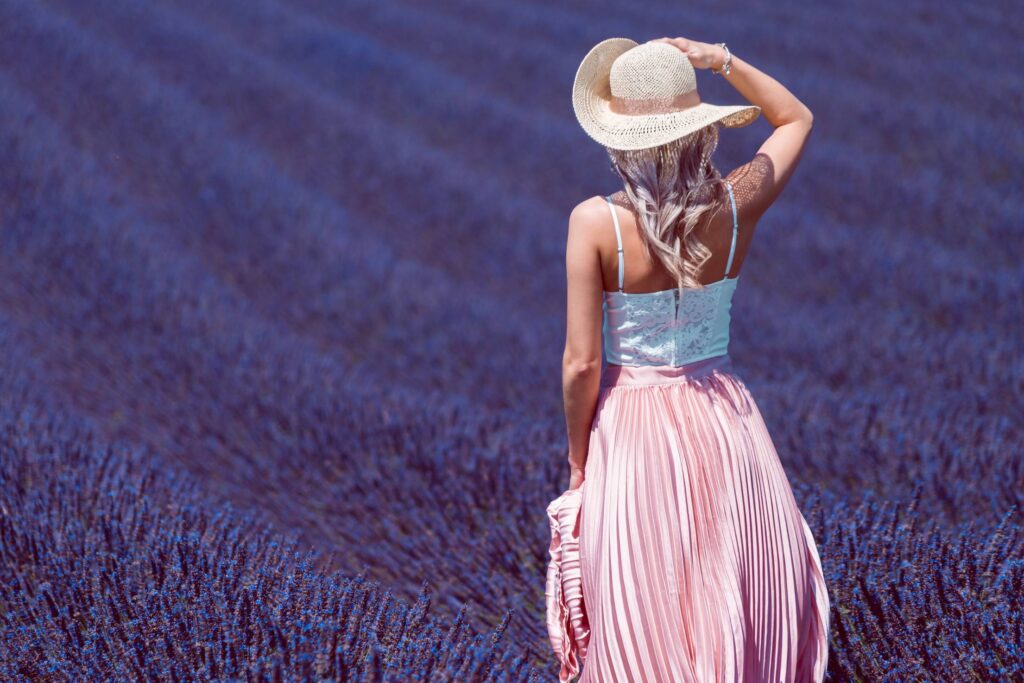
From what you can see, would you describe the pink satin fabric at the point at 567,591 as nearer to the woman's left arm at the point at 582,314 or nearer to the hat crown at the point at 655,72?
the woman's left arm at the point at 582,314

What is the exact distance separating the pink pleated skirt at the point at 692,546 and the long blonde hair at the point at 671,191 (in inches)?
9.1

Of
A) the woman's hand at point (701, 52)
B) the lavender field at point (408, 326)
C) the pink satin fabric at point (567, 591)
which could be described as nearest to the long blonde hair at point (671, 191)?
the woman's hand at point (701, 52)

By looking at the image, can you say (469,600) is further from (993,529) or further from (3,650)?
(993,529)

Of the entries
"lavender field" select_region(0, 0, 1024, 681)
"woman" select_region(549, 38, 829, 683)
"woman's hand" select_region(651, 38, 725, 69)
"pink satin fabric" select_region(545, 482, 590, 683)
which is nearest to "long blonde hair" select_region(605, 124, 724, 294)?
"woman" select_region(549, 38, 829, 683)

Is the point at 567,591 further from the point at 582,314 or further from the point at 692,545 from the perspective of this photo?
the point at 582,314

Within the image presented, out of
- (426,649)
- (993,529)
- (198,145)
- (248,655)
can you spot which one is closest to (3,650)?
(248,655)

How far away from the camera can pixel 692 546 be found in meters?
1.68

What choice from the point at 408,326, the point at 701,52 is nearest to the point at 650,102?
the point at 701,52

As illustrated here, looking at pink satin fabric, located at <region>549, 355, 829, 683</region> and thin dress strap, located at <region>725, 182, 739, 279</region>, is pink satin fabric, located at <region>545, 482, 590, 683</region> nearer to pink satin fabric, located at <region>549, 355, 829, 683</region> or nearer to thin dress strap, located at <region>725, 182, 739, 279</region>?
pink satin fabric, located at <region>549, 355, 829, 683</region>

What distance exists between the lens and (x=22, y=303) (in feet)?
13.6

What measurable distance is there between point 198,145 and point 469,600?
4103 mm

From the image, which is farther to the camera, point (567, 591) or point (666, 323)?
point (567, 591)

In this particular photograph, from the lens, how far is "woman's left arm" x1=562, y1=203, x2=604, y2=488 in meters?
1.62

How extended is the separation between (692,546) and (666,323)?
1.25ft
